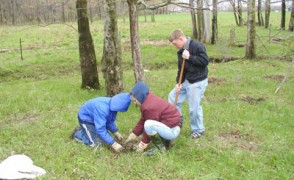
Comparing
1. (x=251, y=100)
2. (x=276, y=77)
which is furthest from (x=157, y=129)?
(x=276, y=77)

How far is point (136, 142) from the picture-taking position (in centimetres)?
677

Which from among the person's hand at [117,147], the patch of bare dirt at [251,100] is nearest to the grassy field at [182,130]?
the patch of bare dirt at [251,100]

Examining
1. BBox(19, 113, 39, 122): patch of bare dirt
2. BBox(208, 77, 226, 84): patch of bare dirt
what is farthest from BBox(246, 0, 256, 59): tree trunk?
BBox(19, 113, 39, 122): patch of bare dirt

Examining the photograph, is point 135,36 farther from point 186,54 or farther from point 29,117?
point 29,117

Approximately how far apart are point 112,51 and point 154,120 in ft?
12.9

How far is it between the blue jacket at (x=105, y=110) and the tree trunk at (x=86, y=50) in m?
5.07

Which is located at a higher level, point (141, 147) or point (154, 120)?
point (154, 120)

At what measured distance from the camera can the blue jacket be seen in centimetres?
598

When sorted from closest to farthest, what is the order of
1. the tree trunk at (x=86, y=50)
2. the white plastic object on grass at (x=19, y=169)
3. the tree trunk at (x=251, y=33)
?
the white plastic object on grass at (x=19, y=169) → the tree trunk at (x=86, y=50) → the tree trunk at (x=251, y=33)

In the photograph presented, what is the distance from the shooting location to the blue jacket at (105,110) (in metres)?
5.98

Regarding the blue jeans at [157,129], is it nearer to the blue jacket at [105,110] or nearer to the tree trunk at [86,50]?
the blue jacket at [105,110]

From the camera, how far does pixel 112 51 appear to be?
9484mm

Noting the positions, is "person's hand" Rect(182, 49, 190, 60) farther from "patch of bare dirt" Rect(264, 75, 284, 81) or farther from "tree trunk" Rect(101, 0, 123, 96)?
"patch of bare dirt" Rect(264, 75, 284, 81)

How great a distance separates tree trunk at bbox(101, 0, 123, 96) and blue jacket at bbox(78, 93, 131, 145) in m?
3.22
